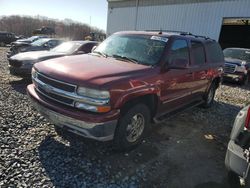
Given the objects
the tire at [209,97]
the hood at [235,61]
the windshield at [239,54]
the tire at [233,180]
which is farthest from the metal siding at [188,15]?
the tire at [233,180]

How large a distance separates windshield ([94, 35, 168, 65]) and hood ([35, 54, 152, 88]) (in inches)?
9.8

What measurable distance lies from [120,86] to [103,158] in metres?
1.23

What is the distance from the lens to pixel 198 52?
5.77 meters

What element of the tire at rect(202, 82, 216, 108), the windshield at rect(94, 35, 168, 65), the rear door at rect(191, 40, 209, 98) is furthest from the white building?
the windshield at rect(94, 35, 168, 65)

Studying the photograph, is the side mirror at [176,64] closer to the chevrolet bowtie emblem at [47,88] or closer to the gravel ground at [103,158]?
the gravel ground at [103,158]

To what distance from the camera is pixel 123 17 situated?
825 inches

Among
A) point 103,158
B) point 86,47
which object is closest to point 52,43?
point 86,47

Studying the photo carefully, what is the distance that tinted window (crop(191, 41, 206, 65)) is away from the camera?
5.54 m

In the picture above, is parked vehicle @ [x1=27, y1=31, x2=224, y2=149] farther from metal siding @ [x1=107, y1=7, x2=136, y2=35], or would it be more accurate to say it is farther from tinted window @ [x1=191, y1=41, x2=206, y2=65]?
metal siding @ [x1=107, y1=7, x2=136, y2=35]

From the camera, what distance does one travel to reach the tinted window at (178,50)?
4.55 metres

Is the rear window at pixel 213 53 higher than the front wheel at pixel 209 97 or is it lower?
higher

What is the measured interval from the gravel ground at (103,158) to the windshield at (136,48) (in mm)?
1586

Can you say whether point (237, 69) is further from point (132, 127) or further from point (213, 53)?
point (132, 127)

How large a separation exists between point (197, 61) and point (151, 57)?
5.74 feet
